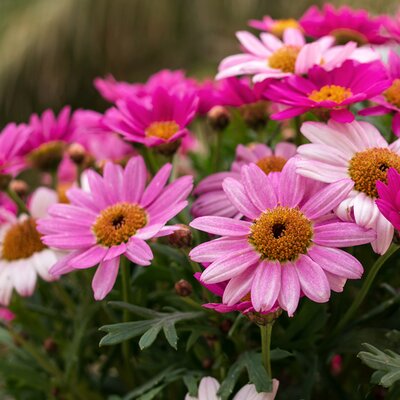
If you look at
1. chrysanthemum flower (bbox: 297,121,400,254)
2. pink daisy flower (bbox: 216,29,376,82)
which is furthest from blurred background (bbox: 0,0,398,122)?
chrysanthemum flower (bbox: 297,121,400,254)

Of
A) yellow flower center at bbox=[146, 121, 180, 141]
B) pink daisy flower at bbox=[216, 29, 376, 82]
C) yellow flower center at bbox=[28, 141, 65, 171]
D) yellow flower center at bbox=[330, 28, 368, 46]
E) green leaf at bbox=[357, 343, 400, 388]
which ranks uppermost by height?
yellow flower center at bbox=[330, 28, 368, 46]

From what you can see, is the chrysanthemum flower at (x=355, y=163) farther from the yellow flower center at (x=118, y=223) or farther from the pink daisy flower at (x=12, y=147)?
the pink daisy flower at (x=12, y=147)

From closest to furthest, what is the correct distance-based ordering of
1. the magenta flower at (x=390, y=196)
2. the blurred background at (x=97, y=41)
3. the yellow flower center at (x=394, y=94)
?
the magenta flower at (x=390, y=196), the yellow flower center at (x=394, y=94), the blurred background at (x=97, y=41)

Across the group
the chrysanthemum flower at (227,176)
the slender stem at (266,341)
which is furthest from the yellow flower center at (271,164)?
the slender stem at (266,341)

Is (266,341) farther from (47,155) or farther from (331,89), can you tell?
(47,155)

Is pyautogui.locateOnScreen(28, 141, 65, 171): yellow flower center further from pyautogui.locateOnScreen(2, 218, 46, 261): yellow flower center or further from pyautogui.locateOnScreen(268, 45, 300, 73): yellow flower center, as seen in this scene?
pyautogui.locateOnScreen(268, 45, 300, 73): yellow flower center

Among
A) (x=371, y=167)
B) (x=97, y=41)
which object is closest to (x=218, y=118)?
(x=371, y=167)

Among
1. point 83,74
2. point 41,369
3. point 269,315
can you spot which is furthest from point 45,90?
point 269,315

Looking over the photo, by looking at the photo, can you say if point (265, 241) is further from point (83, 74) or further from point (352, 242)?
point (83, 74)
